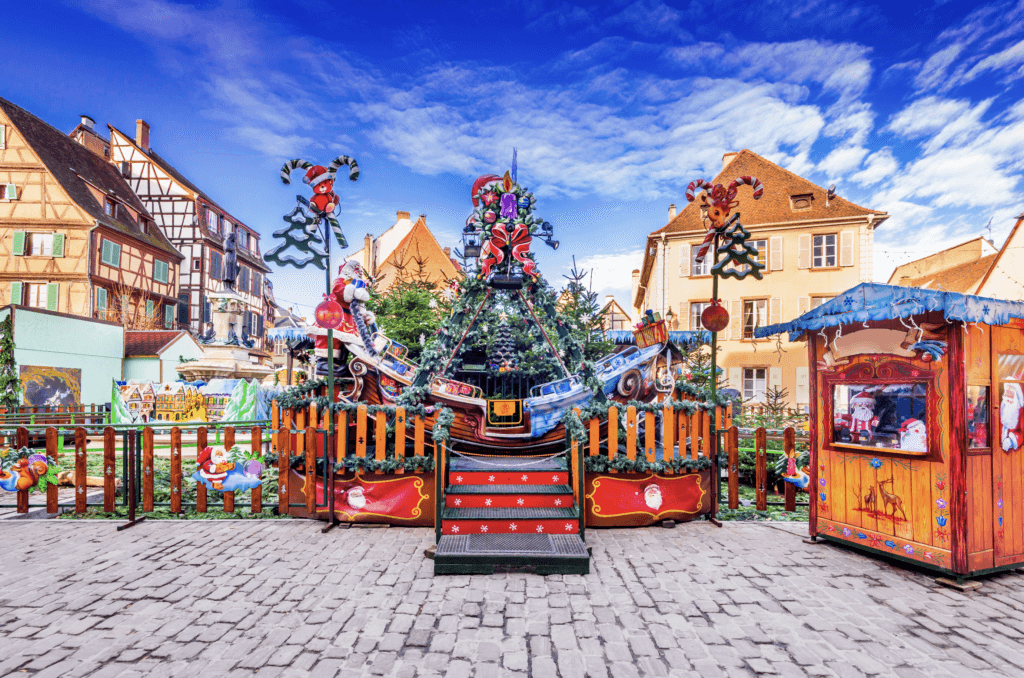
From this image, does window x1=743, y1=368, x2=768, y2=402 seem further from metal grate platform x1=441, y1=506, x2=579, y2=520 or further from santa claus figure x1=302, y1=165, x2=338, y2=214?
santa claus figure x1=302, y1=165, x2=338, y2=214

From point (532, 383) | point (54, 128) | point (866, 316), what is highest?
point (54, 128)

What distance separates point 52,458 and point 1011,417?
1085cm

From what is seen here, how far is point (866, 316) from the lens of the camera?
14.9 ft

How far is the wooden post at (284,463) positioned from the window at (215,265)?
3005 cm

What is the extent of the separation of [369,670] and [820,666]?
9.35ft

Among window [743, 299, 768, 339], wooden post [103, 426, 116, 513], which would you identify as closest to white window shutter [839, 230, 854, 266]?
window [743, 299, 768, 339]

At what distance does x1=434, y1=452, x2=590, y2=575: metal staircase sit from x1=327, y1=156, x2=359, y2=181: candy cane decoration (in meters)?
3.87

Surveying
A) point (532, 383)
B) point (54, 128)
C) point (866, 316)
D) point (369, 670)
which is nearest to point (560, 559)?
point (369, 670)

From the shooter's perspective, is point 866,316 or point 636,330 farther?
point 636,330

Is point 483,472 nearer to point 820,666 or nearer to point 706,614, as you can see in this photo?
point 706,614

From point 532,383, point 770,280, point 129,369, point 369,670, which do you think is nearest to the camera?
point 369,670

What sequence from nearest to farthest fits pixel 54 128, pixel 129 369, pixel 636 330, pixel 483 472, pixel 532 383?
pixel 483 472, pixel 636 330, pixel 532 383, pixel 129 369, pixel 54 128

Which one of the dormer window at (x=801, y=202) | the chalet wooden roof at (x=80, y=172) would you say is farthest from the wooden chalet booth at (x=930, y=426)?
the chalet wooden roof at (x=80, y=172)

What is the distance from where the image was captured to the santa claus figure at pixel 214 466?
604 cm
